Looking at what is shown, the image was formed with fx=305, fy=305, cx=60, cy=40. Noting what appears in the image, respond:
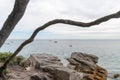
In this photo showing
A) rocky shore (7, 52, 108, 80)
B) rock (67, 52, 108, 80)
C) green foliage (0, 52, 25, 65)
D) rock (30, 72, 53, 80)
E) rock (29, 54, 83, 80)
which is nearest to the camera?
rock (30, 72, 53, 80)

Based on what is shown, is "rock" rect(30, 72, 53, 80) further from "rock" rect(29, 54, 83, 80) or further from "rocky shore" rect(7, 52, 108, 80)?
"rock" rect(29, 54, 83, 80)

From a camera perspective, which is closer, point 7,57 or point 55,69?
point 55,69

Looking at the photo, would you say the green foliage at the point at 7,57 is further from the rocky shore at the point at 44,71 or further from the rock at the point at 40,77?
the rock at the point at 40,77

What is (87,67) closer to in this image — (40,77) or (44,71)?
(44,71)

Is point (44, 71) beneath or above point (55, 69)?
beneath

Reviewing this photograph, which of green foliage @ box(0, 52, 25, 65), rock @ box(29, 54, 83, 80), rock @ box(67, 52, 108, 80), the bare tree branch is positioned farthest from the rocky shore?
the bare tree branch

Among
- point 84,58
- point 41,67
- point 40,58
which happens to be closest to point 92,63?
point 84,58

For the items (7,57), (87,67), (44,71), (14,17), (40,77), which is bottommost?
(87,67)

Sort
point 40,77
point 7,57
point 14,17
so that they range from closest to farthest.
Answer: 1. point 14,17
2. point 40,77
3. point 7,57

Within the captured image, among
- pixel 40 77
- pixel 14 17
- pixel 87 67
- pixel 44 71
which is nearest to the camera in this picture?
pixel 14 17

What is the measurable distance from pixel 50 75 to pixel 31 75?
967 millimetres

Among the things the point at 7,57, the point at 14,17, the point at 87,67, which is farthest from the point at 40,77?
the point at 87,67

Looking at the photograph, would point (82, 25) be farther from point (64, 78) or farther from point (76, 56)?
point (76, 56)

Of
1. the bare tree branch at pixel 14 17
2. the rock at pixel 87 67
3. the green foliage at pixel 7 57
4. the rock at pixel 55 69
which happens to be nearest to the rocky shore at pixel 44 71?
the rock at pixel 55 69
